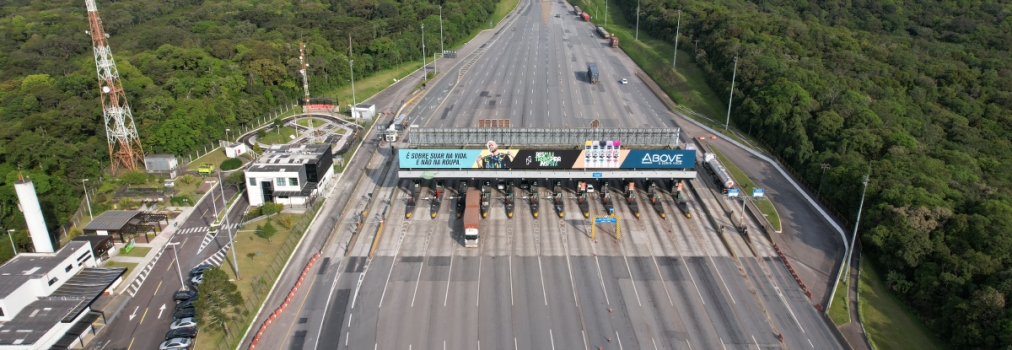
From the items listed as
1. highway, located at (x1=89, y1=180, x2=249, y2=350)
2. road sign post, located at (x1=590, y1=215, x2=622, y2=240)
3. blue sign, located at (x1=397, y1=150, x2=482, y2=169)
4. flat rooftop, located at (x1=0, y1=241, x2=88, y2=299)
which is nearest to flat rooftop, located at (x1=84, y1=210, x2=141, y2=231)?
highway, located at (x1=89, y1=180, x2=249, y2=350)

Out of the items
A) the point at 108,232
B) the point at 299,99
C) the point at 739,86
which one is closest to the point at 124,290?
the point at 108,232

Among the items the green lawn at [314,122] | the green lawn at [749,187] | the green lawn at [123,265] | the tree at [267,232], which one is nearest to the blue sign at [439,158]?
the tree at [267,232]

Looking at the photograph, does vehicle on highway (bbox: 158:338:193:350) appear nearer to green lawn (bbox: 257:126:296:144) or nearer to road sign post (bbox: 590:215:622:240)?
road sign post (bbox: 590:215:622:240)

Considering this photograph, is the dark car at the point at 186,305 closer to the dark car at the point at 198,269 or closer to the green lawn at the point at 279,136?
the dark car at the point at 198,269

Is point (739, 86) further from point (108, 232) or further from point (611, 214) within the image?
point (108, 232)

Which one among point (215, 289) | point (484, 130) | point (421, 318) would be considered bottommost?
point (421, 318)

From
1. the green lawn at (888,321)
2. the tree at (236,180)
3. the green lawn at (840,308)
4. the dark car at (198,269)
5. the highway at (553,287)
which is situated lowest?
the green lawn at (888,321)

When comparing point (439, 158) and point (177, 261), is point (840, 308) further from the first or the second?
point (177, 261)

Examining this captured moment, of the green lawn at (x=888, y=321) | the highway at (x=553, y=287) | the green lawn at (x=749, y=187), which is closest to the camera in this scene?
the highway at (x=553, y=287)
